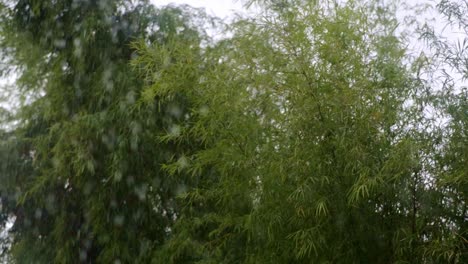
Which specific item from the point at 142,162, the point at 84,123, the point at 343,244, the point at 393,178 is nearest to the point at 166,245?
the point at 142,162

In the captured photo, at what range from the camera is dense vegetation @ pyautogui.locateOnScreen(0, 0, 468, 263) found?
402 cm

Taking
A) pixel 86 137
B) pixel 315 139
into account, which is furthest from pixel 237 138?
pixel 86 137

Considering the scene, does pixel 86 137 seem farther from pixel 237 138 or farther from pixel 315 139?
pixel 315 139

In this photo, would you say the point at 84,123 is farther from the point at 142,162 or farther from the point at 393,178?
the point at 393,178

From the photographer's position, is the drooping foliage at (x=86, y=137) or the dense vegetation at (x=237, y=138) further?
the drooping foliage at (x=86, y=137)

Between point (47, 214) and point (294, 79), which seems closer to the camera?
point (294, 79)

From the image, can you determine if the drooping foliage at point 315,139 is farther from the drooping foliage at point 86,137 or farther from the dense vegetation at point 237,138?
the drooping foliage at point 86,137

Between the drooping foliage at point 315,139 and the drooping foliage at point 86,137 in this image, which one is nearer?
the drooping foliage at point 315,139

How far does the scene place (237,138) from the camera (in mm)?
4465

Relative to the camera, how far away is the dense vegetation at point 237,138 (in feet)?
13.2

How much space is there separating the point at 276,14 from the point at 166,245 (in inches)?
67.3

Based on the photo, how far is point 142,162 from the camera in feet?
18.5

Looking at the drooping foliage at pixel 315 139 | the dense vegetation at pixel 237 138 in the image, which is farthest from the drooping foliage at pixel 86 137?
the drooping foliage at pixel 315 139

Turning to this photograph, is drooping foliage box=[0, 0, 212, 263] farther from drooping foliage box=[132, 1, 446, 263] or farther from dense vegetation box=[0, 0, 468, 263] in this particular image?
drooping foliage box=[132, 1, 446, 263]
